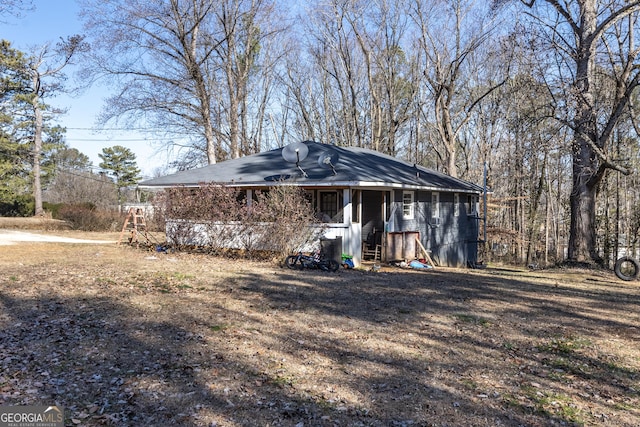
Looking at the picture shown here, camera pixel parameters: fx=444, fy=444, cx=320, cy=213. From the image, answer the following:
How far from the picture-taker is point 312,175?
12.6 meters

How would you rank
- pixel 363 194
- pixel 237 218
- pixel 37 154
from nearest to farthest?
pixel 237 218
pixel 363 194
pixel 37 154

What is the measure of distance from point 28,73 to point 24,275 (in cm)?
2869

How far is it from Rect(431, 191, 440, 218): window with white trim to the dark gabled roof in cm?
51

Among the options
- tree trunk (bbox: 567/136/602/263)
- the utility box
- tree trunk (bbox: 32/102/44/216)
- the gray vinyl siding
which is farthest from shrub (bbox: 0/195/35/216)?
tree trunk (bbox: 567/136/602/263)

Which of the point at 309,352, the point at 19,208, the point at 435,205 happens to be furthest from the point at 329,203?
the point at 19,208

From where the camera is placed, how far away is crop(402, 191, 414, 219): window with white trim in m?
14.6

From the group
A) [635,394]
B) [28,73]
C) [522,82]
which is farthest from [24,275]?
[28,73]

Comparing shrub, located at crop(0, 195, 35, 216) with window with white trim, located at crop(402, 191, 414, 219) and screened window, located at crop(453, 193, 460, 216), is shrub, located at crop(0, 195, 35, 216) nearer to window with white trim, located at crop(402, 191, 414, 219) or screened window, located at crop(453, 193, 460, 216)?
window with white trim, located at crop(402, 191, 414, 219)

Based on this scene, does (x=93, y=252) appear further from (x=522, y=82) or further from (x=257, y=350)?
(x=522, y=82)

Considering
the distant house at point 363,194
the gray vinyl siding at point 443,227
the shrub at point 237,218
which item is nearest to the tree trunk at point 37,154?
the distant house at point 363,194

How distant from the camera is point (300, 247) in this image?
1130 cm

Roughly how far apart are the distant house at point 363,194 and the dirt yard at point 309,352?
4.06 meters

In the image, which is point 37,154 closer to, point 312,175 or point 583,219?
point 312,175

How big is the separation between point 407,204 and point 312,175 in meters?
3.86
